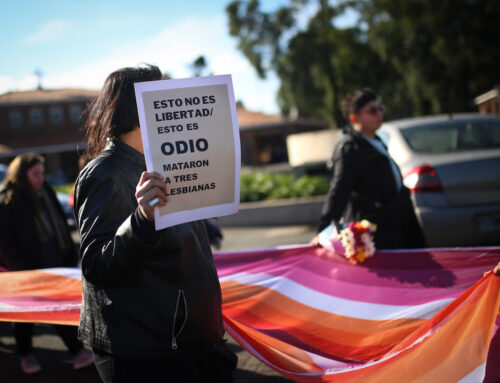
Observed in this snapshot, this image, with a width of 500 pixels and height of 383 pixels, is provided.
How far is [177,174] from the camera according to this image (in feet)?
5.91

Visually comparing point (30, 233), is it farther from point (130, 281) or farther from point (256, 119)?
point (256, 119)

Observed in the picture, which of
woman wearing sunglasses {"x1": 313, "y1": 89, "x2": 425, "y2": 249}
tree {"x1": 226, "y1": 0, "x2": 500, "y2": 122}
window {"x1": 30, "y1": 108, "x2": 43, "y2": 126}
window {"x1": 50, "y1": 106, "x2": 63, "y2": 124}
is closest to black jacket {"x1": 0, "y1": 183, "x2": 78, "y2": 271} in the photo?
woman wearing sunglasses {"x1": 313, "y1": 89, "x2": 425, "y2": 249}

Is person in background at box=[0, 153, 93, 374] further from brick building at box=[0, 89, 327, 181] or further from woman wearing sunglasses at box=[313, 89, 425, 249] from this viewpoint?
brick building at box=[0, 89, 327, 181]

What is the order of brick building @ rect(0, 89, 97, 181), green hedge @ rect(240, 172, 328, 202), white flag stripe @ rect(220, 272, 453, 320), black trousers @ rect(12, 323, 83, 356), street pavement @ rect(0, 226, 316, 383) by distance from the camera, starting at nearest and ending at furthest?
Result: white flag stripe @ rect(220, 272, 453, 320) < street pavement @ rect(0, 226, 316, 383) < black trousers @ rect(12, 323, 83, 356) < green hedge @ rect(240, 172, 328, 202) < brick building @ rect(0, 89, 97, 181)

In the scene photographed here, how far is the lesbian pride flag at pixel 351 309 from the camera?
237 cm

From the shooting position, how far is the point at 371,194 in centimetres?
394

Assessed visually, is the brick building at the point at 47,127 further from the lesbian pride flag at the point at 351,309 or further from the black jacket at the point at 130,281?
the black jacket at the point at 130,281

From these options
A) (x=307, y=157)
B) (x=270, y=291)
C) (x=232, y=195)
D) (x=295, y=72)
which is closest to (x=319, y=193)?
(x=307, y=157)

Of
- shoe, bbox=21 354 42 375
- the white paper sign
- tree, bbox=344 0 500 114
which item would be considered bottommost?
shoe, bbox=21 354 42 375

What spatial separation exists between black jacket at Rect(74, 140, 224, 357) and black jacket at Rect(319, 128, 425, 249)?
2094mm

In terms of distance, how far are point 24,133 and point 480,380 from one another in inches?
1992

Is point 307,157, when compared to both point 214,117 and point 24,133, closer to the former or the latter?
point 214,117

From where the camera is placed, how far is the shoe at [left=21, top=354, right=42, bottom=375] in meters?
4.63

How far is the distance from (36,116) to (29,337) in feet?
157
